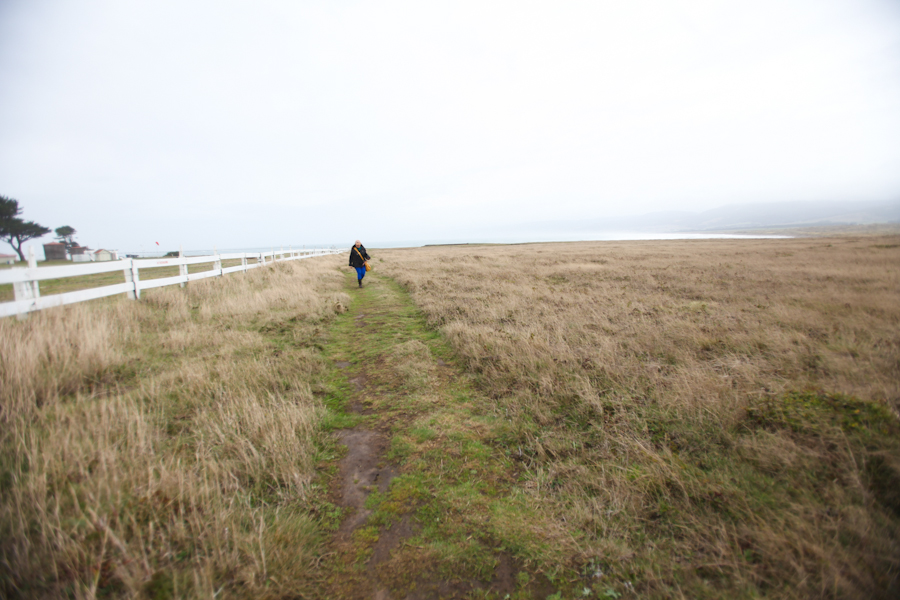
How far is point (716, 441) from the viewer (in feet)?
10.6

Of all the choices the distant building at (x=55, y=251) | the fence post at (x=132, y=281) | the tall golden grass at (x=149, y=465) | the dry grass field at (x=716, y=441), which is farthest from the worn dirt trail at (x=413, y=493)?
the distant building at (x=55, y=251)

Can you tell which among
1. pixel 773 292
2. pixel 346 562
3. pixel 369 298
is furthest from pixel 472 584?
pixel 773 292

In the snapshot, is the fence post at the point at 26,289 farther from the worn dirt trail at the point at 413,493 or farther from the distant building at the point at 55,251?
the distant building at the point at 55,251

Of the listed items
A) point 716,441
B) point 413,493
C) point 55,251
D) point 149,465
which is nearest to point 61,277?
A: point 149,465

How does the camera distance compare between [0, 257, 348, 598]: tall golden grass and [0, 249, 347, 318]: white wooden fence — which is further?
[0, 249, 347, 318]: white wooden fence

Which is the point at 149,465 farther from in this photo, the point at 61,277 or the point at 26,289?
the point at 61,277

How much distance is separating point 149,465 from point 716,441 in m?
5.07

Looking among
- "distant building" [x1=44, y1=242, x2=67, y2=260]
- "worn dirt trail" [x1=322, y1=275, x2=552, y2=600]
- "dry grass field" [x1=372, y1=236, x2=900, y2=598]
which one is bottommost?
"worn dirt trail" [x1=322, y1=275, x2=552, y2=600]

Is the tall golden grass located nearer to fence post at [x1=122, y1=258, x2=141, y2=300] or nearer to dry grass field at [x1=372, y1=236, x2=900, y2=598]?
dry grass field at [x1=372, y1=236, x2=900, y2=598]

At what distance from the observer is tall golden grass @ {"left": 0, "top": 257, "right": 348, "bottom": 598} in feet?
6.39

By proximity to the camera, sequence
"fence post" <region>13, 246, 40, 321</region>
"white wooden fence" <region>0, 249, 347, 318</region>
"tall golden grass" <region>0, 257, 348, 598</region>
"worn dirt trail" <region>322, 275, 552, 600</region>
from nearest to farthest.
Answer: "tall golden grass" <region>0, 257, 348, 598</region>
"worn dirt trail" <region>322, 275, 552, 600</region>
"white wooden fence" <region>0, 249, 347, 318</region>
"fence post" <region>13, 246, 40, 321</region>

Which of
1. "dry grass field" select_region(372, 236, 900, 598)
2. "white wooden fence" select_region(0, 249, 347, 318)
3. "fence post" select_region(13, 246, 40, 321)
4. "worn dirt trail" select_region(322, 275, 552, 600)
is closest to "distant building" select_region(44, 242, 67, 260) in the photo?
"white wooden fence" select_region(0, 249, 347, 318)

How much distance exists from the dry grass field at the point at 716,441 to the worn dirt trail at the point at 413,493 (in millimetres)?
457

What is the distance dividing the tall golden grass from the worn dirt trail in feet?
1.14
